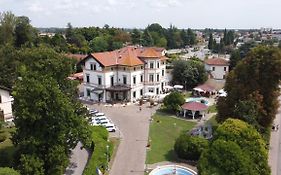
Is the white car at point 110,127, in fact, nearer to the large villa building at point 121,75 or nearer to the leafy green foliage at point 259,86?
the leafy green foliage at point 259,86

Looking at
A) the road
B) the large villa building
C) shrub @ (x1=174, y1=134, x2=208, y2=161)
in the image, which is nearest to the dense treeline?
the large villa building

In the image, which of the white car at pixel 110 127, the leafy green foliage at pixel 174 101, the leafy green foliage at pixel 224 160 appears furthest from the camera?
the leafy green foliage at pixel 174 101

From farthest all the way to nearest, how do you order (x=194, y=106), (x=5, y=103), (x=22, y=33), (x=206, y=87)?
1. (x=22, y=33)
2. (x=206, y=87)
3. (x=194, y=106)
4. (x=5, y=103)

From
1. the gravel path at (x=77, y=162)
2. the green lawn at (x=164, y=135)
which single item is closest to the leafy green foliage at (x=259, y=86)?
the green lawn at (x=164, y=135)

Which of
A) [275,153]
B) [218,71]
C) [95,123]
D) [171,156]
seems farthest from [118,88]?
[218,71]

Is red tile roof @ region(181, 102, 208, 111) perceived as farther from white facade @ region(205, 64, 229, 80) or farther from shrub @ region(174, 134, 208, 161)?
white facade @ region(205, 64, 229, 80)

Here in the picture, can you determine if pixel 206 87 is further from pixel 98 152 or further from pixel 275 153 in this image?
pixel 98 152
